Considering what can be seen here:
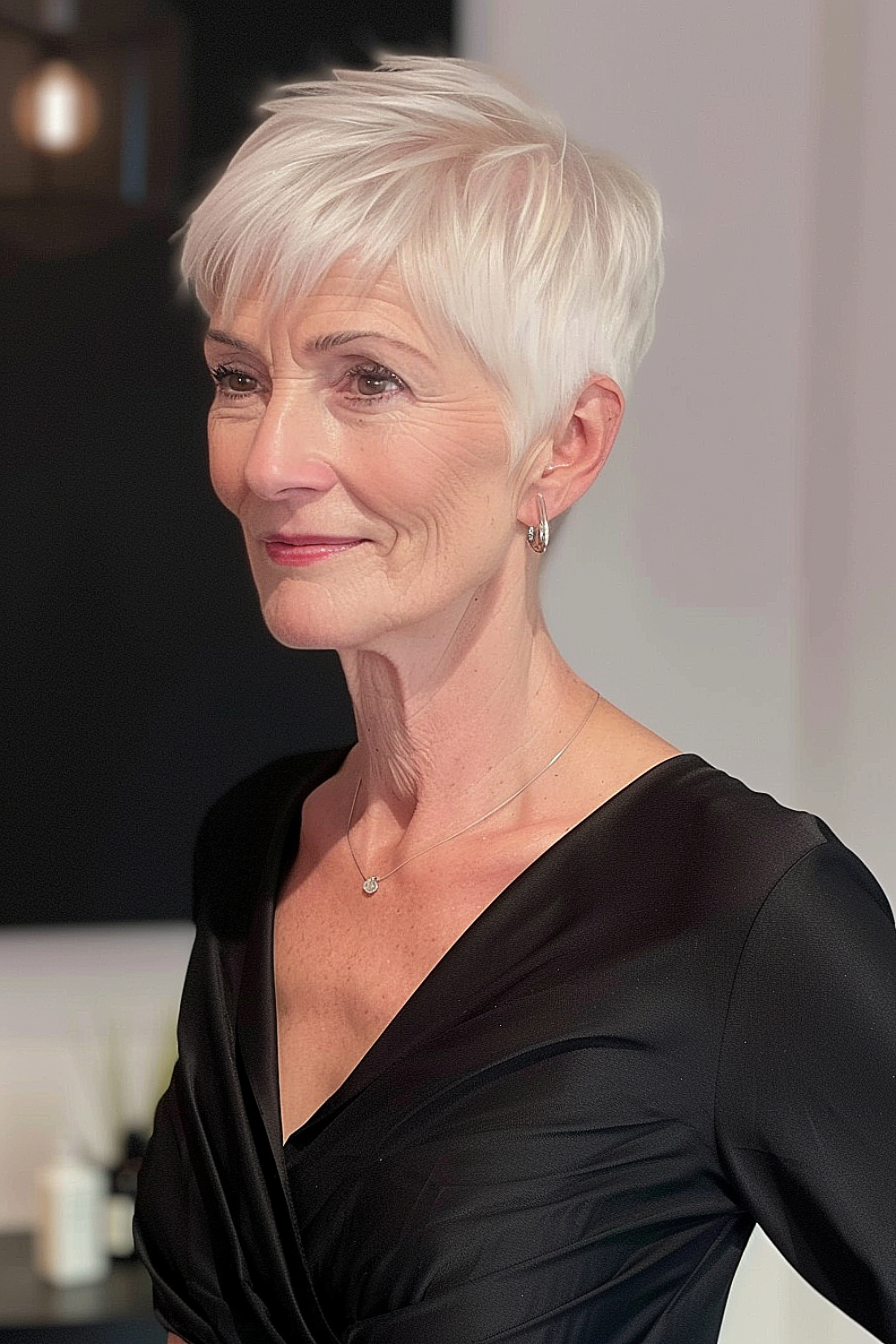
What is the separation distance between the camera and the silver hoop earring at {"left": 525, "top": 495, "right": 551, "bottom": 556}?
1.19m

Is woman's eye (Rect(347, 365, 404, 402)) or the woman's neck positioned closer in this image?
woman's eye (Rect(347, 365, 404, 402))

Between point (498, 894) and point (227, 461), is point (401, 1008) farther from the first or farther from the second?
point (227, 461)

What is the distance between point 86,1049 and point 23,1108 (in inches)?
5.3

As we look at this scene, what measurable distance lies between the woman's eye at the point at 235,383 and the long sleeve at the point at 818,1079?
0.49m

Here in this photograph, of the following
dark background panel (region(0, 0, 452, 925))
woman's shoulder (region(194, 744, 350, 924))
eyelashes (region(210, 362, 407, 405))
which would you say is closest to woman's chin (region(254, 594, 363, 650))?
eyelashes (region(210, 362, 407, 405))

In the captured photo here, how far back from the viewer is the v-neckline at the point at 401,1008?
1.15 meters

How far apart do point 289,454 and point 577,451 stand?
0.74ft

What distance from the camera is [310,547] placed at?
1104mm

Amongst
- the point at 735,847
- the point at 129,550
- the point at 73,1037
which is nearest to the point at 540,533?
the point at 735,847

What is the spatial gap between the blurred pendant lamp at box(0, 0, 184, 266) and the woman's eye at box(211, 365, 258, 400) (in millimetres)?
1446

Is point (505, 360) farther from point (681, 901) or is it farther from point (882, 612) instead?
point (882, 612)

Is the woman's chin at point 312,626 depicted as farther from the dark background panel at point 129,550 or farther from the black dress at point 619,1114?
the dark background panel at point 129,550

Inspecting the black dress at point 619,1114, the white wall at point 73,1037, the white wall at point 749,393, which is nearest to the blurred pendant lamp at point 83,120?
the white wall at point 749,393

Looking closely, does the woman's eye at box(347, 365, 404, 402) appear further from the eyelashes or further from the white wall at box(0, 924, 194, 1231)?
the white wall at box(0, 924, 194, 1231)
